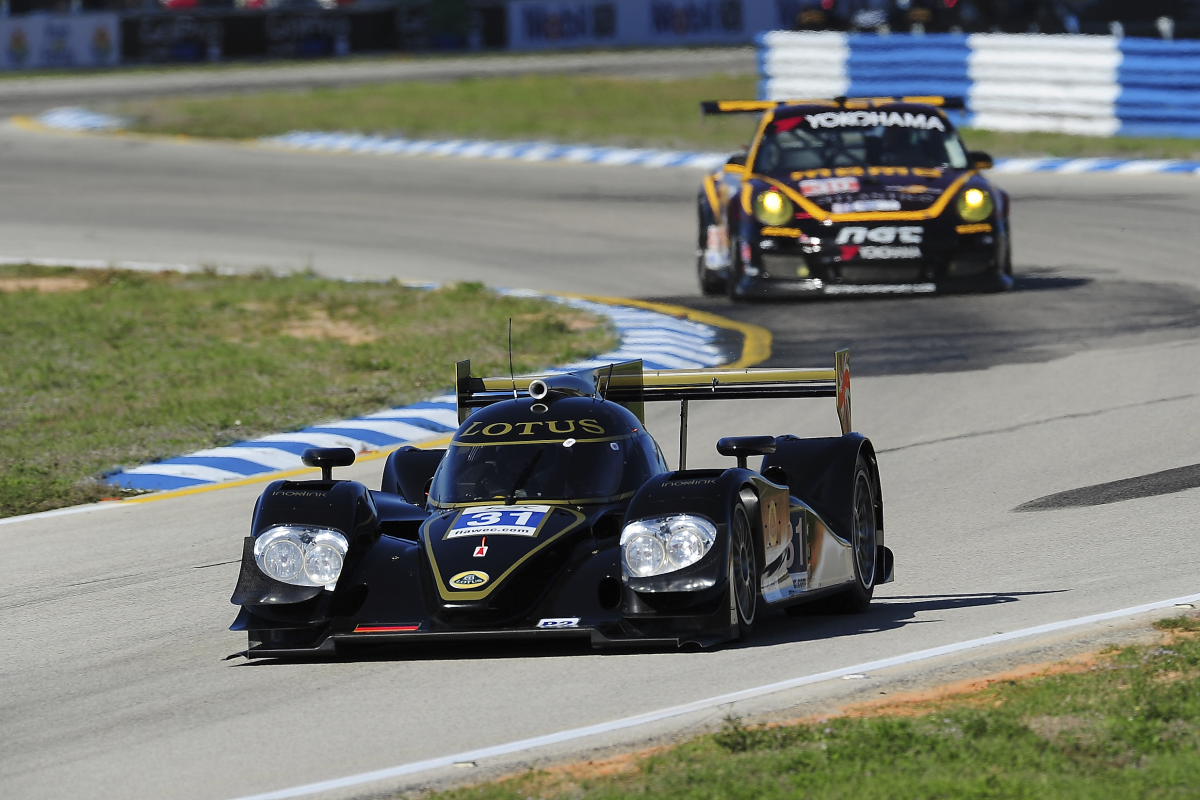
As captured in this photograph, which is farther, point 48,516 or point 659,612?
point 48,516

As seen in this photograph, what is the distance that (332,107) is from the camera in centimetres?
3769

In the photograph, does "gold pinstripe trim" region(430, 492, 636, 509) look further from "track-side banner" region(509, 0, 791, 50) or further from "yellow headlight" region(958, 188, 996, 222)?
"track-side banner" region(509, 0, 791, 50)

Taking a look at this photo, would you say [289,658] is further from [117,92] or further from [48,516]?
[117,92]

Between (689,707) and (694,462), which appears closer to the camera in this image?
(689,707)

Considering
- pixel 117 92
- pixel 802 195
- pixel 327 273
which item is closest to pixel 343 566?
pixel 802 195

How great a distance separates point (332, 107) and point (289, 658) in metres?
30.7

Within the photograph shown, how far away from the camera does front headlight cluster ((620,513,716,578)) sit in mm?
7453

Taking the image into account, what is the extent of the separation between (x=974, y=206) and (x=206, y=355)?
21.1 ft

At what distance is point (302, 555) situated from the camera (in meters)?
7.79

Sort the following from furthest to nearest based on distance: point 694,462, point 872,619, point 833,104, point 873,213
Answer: point 833,104 < point 873,213 < point 694,462 < point 872,619

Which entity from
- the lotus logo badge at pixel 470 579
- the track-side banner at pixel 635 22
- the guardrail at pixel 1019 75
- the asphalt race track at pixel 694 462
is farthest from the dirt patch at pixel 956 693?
the track-side banner at pixel 635 22

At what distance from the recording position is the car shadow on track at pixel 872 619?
7.95m

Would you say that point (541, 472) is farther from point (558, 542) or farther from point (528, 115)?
point (528, 115)

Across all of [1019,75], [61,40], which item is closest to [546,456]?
[1019,75]
